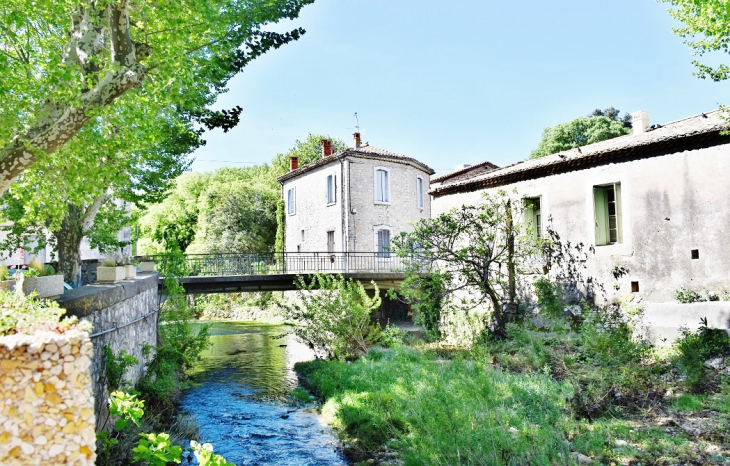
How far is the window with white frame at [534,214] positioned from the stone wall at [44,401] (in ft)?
41.5

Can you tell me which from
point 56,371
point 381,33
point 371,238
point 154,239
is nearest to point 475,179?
point 381,33

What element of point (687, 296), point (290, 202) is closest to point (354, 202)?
point (290, 202)

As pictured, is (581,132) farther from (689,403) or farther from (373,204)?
(689,403)

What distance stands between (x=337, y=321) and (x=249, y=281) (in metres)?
6.20

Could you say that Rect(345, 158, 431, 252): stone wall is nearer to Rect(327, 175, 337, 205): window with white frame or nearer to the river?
Rect(327, 175, 337, 205): window with white frame

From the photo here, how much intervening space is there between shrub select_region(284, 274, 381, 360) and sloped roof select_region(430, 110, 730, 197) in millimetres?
5037

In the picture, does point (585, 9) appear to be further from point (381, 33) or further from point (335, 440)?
point (335, 440)

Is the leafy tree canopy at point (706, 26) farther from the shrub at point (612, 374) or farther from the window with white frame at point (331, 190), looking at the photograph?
the window with white frame at point (331, 190)

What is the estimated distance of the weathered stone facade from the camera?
25578 mm

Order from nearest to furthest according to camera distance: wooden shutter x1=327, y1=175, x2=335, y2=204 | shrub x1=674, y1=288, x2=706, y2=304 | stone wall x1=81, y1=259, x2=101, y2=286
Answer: shrub x1=674, y1=288, x2=706, y2=304 → stone wall x1=81, y1=259, x2=101, y2=286 → wooden shutter x1=327, y1=175, x2=335, y2=204

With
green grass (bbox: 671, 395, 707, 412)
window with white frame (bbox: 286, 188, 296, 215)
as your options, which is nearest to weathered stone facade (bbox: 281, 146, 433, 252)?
window with white frame (bbox: 286, 188, 296, 215)

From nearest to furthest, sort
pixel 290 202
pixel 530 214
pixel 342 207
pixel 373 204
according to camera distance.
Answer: pixel 530 214 → pixel 342 207 → pixel 373 204 → pixel 290 202

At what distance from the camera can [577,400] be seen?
768 cm

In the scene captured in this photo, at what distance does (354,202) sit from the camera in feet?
84.2
